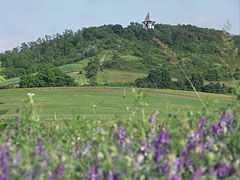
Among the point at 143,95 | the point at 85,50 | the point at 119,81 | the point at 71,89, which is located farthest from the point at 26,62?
the point at 143,95

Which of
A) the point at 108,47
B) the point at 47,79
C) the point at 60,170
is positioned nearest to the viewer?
the point at 60,170

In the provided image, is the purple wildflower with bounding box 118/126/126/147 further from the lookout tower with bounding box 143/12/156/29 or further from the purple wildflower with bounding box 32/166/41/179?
the lookout tower with bounding box 143/12/156/29

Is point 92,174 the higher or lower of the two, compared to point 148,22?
lower

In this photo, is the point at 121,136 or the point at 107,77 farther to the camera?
the point at 107,77

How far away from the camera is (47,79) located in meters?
60.2

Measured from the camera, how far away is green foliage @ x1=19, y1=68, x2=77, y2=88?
5918cm

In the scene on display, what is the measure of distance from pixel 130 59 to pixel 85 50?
1643cm

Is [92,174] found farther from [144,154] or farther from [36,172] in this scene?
[144,154]

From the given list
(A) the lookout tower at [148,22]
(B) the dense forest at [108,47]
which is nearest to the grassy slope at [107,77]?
(B) the dense forest at [108,47]

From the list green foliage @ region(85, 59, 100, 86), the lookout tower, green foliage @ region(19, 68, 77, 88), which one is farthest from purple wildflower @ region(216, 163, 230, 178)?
the lookout tower

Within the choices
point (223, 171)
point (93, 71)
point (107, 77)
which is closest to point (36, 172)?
point (223, 171)

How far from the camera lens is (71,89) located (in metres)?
48.3

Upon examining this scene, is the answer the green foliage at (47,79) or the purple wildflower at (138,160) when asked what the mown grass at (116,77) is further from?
the purple wildflower at (138,160)

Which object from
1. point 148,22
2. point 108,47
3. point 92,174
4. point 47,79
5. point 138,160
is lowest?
point 47,79
